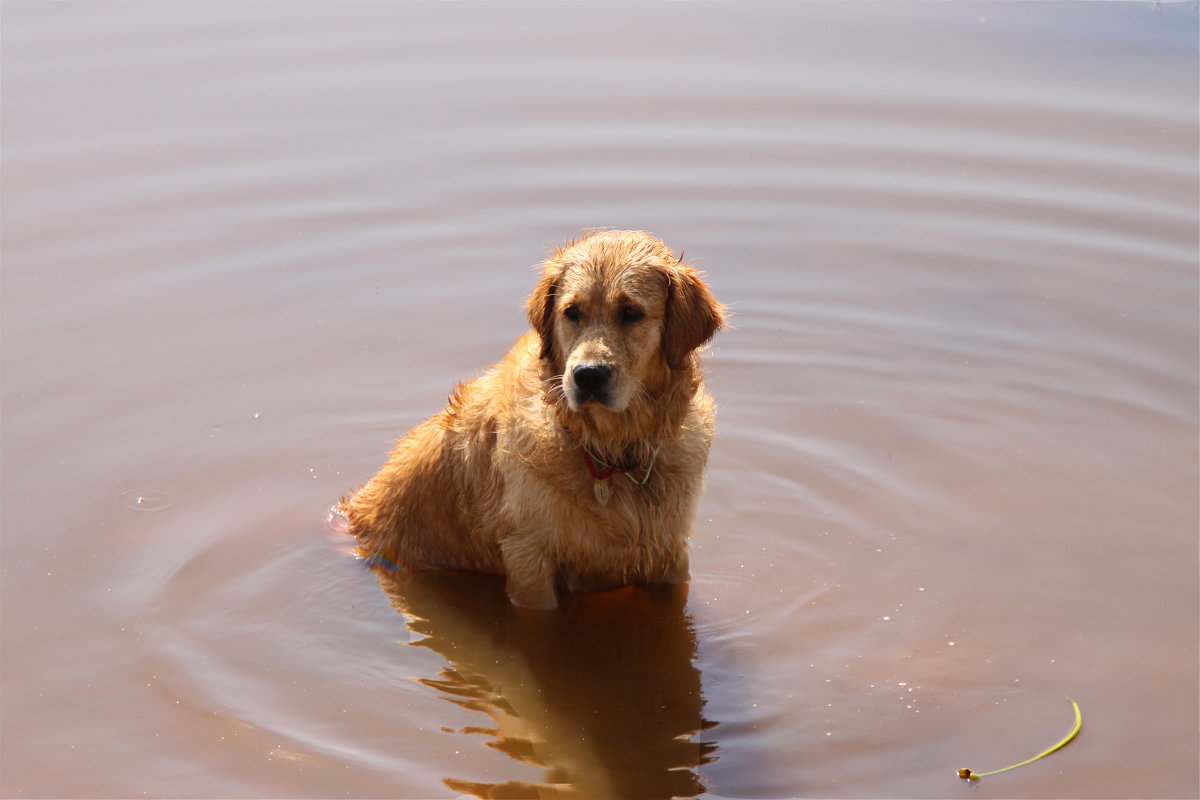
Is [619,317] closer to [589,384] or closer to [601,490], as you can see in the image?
[589,384]

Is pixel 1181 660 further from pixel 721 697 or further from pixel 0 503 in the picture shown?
pixel 0 503

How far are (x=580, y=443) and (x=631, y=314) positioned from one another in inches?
26.4

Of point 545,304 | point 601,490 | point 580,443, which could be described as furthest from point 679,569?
point 545,304

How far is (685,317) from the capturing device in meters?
5.07

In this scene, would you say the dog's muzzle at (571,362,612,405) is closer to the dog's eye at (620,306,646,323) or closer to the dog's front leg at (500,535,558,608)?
the dog's eye at (620,306,646,323)

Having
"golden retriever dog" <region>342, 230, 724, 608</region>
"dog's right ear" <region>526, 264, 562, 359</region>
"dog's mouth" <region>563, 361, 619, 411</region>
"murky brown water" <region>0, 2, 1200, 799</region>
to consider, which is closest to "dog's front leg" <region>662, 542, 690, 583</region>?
"golden retriever dog" <region>342, 230, 724, 608</region>

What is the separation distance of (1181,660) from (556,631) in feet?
9.31

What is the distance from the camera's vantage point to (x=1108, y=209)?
31.3ft

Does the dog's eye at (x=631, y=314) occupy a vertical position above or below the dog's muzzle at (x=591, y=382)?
above

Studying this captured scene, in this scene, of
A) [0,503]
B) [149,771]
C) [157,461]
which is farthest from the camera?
[157,461]

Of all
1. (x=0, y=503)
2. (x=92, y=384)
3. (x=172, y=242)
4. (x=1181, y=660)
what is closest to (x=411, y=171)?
(x=172, y=242)

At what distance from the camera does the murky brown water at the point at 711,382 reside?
5.12 meters

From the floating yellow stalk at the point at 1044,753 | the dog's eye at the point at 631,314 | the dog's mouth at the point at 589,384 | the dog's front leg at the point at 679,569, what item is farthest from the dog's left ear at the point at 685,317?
the floating yellow stalk at the point at 1044,753

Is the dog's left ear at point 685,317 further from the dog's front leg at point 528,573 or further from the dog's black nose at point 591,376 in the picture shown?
the dog's front leg at point 528,573
